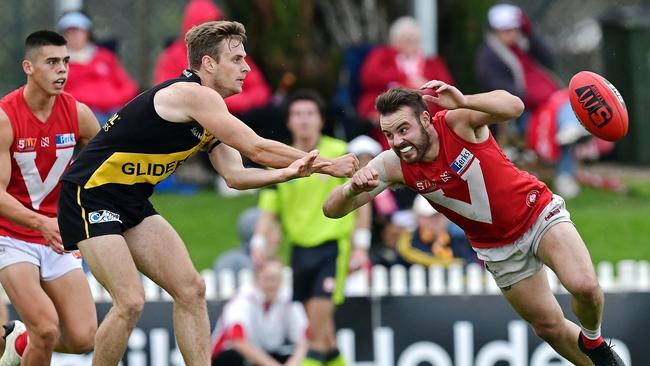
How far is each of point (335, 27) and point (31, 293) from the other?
844 centimetres

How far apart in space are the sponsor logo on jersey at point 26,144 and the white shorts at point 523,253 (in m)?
2.86

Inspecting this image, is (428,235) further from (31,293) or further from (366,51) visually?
(31,293)

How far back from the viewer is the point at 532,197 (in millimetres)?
8773

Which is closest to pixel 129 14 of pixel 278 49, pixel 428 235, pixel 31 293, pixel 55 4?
pixel 55 4

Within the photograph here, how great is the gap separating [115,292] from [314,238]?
368 centimetres

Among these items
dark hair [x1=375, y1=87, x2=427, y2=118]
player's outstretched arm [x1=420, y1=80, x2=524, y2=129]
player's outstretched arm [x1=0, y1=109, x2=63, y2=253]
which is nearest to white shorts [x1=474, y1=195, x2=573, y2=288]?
player's outstretched arm [x1=420, y1=80, x2=524, y2=129]

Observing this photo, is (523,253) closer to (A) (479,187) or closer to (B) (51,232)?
(A) (479,187)

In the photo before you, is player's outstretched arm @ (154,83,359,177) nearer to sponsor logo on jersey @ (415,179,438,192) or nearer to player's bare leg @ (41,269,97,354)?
sponsor logo on jersey @ (415,179,438,192)

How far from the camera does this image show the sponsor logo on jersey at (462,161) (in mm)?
8586

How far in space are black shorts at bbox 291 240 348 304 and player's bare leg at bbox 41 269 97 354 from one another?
291 centimetres

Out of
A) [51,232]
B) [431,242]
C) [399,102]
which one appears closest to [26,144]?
[51,232]

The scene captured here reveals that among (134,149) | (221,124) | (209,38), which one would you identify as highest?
(209,38)

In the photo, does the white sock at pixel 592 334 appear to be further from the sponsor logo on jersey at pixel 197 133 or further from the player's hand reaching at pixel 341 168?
the sponsor logo on jersey at pixel 197 133

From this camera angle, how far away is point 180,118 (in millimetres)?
8258
